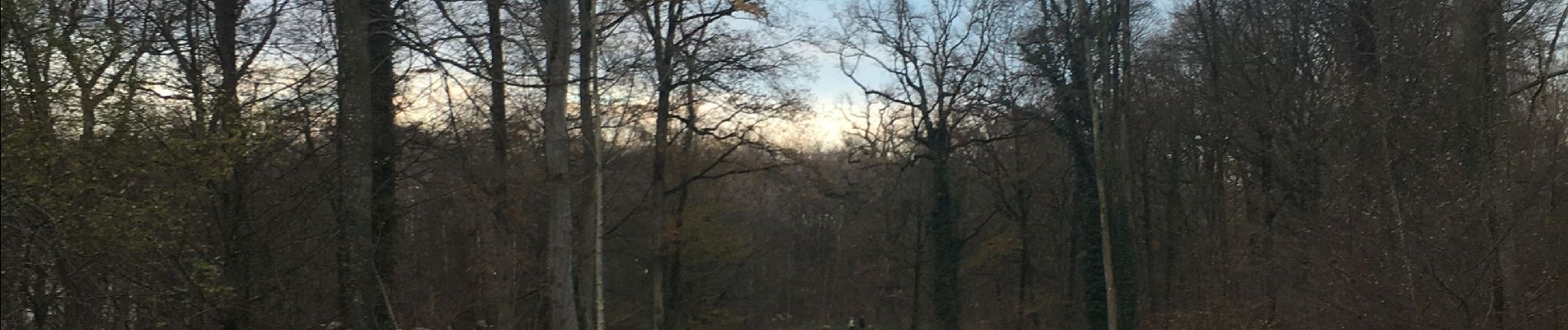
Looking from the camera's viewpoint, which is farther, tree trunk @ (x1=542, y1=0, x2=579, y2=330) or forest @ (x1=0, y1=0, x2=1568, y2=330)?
tree trunk @ (x1=542, y1=0, x2=579, y2=330)

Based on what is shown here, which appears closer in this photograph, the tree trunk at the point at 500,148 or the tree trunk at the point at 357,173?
the tree trunk at the point at 357,173

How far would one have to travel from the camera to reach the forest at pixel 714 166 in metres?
8.68

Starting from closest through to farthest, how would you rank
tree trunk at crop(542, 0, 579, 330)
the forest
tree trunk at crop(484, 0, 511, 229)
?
the forest < tree trunk at crop(542, 0, 579, 330) < tree trunk at crop(484, 0, 511, 229)

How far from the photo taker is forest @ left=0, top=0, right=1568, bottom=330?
8.68 meters

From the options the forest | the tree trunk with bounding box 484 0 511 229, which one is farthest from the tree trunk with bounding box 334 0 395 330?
the tree trunk with bounding box 484 0 511 229

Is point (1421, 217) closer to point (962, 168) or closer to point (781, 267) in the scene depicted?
point (962, 168)

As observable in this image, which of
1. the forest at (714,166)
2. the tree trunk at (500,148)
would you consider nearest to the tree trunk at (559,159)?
the forest at (714,166)

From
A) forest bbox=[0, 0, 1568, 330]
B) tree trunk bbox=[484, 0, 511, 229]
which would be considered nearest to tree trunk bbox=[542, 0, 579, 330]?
forest bbox=[0, 0, 1568, 330]

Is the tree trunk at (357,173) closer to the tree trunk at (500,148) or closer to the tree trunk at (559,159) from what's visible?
the tree trunk at (559,159)

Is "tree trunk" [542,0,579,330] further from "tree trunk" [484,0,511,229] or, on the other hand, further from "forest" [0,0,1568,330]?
"tree trunk" [484,0,511,229]

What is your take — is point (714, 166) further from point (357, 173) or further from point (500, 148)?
point (357, 173)

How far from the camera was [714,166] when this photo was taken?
2272cm

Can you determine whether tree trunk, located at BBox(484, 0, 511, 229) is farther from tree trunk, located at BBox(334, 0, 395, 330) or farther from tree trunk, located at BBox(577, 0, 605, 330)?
tree trunk, located at BBox(334, 0, 395, 330)

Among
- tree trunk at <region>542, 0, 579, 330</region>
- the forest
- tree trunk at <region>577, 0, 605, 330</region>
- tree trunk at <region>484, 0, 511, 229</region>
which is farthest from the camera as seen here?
tree trunk at <region>484, 0, 511, 229</region>
